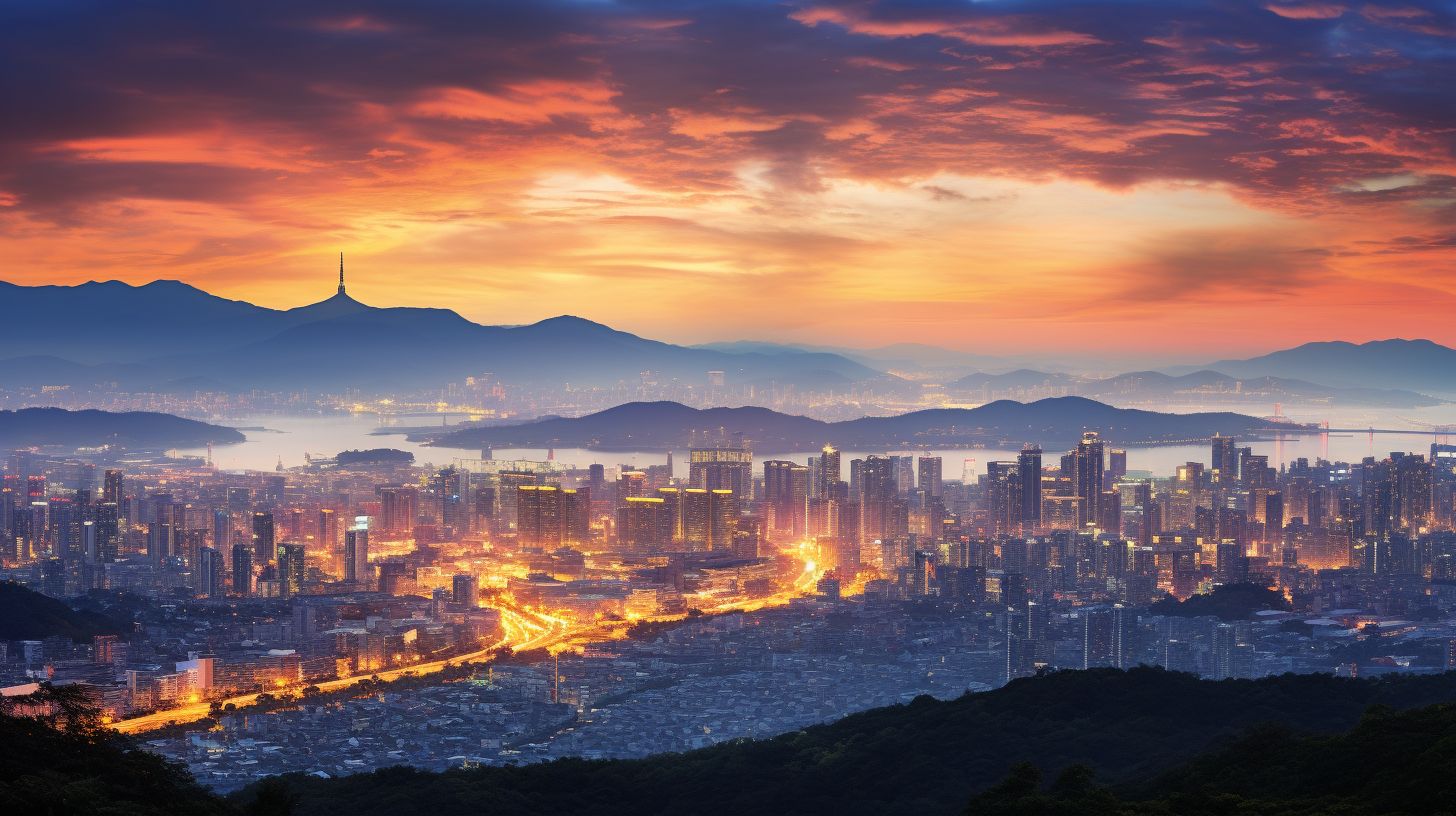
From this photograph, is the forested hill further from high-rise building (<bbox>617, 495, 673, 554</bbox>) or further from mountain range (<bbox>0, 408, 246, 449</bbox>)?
mountain range (<bbox>0, 408, 246, 449</bbox>)

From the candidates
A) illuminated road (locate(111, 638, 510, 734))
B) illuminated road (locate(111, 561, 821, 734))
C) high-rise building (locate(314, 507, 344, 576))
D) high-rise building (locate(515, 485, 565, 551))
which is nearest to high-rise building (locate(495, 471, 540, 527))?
high-rise building (locate(515, 485, 565, 551))

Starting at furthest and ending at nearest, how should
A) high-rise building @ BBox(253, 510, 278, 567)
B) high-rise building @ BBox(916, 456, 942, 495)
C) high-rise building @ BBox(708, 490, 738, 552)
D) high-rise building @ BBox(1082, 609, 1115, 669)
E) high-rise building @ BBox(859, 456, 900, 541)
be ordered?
high-rise building @ BBox(916, 456, 942, 495)
high-rise building @ BBox(859, 456, 900, 541)
high-rise building @ BBox(708, 490, 738, 552)
high-rise building @ BBox(253, 510, 278, 567)
high-rise building @ BBox(1082, 609, 1115, 669)

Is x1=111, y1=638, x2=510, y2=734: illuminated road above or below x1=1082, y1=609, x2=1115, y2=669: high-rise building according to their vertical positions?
below

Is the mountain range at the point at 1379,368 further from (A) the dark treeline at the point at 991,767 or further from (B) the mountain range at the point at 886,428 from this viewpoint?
(A) the dark treeline at the point at 991,767

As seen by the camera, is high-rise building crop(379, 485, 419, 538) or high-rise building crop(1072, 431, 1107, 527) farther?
high-rise building crop(1072, 431, 1107, 527)

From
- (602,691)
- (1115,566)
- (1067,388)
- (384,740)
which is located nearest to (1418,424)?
(1067,388)

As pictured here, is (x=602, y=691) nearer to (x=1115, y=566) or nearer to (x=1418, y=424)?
(x=1115, y=566)
